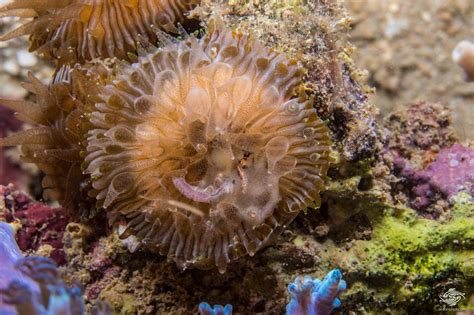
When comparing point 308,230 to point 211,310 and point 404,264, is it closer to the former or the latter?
point 404,264

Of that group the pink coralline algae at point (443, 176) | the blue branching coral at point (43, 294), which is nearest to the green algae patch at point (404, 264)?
the pink coralline algae at point (443, 176)

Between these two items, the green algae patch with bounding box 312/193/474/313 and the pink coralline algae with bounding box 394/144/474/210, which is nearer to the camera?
the green algae patch with bounding box 312/193/474/313

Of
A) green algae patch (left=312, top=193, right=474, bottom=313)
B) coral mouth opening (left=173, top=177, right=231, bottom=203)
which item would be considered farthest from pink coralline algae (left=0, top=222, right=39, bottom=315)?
green algae patch (left=312, top=193, right=474, bottom=313)

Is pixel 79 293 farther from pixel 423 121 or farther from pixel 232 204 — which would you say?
pixel 423 121

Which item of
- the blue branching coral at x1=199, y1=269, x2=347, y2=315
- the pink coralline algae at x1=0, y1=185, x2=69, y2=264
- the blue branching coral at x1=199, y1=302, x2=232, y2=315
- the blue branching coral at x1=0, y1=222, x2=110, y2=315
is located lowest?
the pink coralline algae at x1=0, y1=185, x2=69, y2=264

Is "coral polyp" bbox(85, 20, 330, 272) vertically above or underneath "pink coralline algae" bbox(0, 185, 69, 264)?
above

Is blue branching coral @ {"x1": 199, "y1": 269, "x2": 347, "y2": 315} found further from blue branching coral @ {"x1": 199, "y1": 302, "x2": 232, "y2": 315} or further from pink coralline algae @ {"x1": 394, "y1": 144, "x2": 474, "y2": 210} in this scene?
pink coralline algae @ {"x1": 394, "y1": 144, "x2": 474, "y2": 210}

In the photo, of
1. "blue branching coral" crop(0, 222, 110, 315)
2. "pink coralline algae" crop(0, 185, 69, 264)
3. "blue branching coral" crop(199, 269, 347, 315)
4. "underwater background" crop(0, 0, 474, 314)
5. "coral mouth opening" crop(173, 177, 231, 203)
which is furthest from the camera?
"pink coralline algae" crop(0, 185, 69, 264)

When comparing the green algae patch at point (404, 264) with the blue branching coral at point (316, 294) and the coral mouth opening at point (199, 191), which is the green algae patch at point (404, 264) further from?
the coral mouth opening at point (199, 191)
